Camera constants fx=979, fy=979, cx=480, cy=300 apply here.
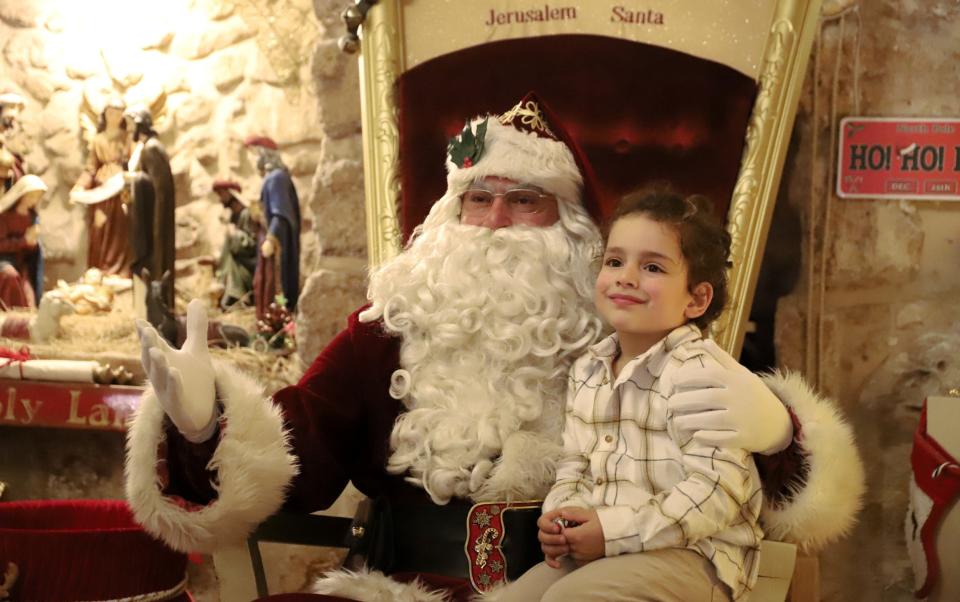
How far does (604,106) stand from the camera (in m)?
2.47

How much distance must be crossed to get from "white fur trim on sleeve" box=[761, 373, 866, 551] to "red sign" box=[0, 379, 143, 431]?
2190 millimetres

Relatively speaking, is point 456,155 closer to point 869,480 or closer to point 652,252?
point 652,252

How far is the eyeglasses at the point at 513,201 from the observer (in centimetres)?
207

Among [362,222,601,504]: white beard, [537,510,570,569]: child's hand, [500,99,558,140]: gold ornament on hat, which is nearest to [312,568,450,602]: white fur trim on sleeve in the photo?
[362,222,601,504]: white beard

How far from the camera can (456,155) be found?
210 centimetres

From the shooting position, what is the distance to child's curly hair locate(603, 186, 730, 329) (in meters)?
1.65

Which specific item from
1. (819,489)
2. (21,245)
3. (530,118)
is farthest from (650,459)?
(21,245)

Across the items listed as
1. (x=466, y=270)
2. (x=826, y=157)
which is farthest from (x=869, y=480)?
(x=466, y=270)

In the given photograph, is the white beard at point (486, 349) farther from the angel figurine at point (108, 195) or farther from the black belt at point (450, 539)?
the angel figurine at point (108, 195)

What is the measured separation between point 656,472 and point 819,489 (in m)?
0.35

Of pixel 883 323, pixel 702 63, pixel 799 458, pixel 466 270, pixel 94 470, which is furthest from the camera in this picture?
pixel 94 470

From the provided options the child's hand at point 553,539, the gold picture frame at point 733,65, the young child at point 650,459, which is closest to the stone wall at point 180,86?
the gold picture frame at point 733,65

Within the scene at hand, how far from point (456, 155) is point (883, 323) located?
1.29 meters

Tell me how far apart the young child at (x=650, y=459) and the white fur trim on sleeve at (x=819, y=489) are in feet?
0.51
